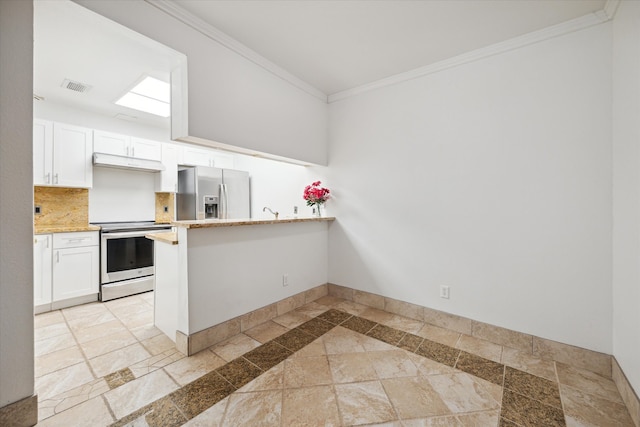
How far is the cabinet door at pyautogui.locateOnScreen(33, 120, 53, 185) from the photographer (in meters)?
3.17

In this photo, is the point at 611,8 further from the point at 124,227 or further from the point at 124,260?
the point at 124,260

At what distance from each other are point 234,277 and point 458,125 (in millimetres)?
2576

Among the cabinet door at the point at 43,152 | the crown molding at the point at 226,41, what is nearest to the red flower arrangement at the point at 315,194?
the crown molding at the point at 226,41

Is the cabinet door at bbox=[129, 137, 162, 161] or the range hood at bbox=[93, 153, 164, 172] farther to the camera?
the cabinet door at bbox=[129, 137, 162, 161]

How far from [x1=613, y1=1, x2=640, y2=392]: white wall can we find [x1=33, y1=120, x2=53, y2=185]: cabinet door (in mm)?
5420

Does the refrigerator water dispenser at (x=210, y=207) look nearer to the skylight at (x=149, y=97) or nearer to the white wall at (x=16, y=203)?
the skylight at (x=149, y=97)

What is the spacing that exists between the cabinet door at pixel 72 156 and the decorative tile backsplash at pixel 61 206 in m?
0.36

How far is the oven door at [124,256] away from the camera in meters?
3.45

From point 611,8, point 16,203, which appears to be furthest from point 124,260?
point 611,8

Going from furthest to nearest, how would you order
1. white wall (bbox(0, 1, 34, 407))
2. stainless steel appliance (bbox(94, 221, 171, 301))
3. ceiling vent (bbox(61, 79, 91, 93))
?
stainless steel appliance (bbox(94, 221, 171, 301)), ceiling vent (bbox(61, 79, 91, 93)), white wall (bbox(0, 1, 34, 407))

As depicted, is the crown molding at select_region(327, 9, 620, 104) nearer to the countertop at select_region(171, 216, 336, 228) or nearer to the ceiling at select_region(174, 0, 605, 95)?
the ceiling at select_region(174, 0, 605, 95)

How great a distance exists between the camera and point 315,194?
3.42m

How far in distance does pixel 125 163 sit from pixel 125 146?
1.01 ft

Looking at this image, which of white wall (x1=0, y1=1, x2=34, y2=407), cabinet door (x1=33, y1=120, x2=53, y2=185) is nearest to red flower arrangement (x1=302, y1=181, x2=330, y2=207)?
white wall (x1=0, y1=1, x2=34, y2=407)
